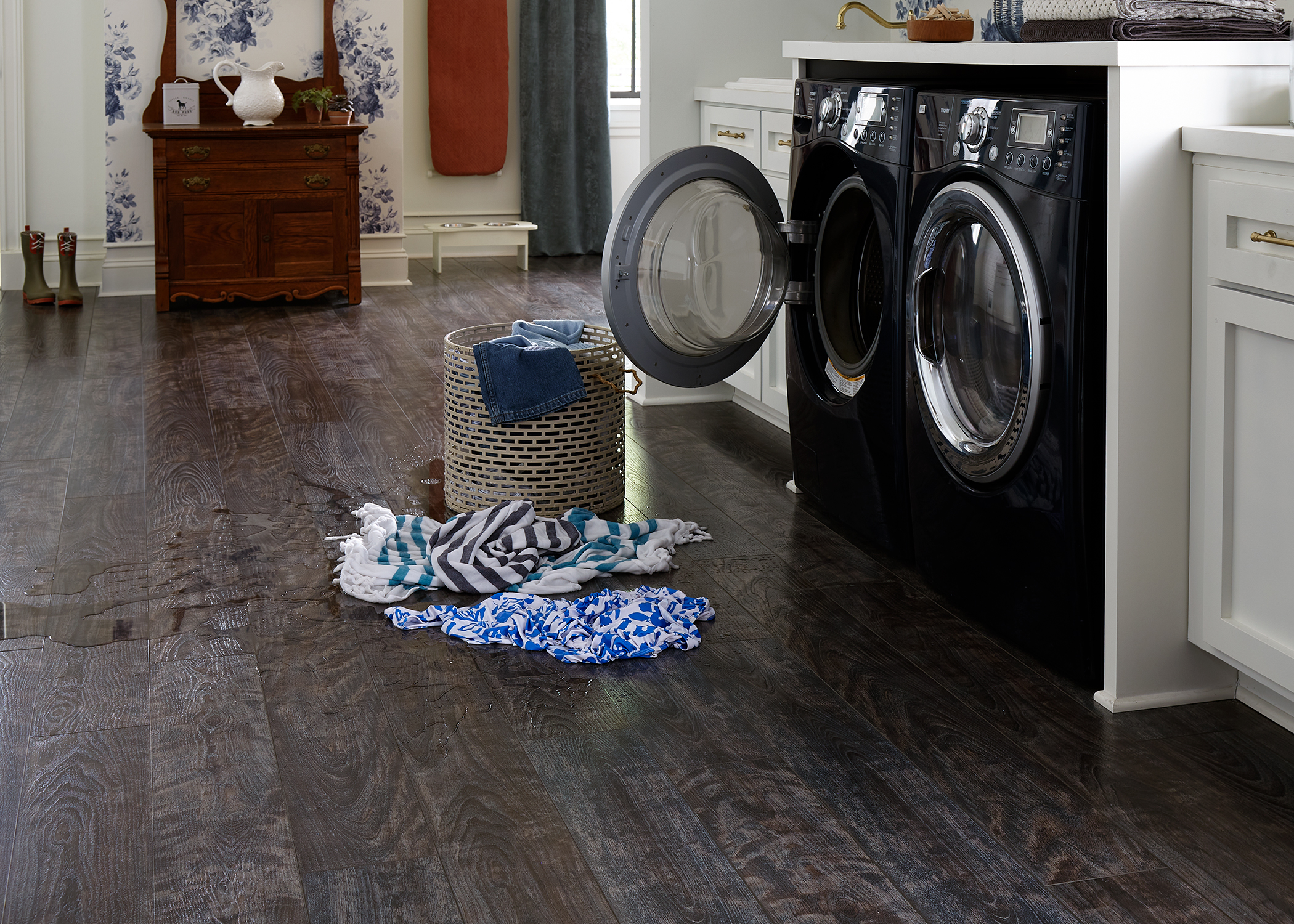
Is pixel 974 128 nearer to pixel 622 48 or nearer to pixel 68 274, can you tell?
pixel 68 274

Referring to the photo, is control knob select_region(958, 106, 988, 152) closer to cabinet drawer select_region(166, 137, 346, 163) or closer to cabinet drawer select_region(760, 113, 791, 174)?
cabinet drawer select_region(760, 113, 791, 174)

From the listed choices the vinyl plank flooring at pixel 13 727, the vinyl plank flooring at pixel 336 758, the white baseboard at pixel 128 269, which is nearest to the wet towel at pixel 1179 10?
the vinyl plank flooring at pixel 336 758

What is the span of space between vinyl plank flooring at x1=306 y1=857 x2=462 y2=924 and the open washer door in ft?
4.39

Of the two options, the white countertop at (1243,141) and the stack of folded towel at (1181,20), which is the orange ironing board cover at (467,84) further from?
the white countertop at (1243,141)

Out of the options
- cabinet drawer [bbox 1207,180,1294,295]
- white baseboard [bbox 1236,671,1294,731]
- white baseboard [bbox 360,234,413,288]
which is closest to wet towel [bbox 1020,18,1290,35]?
cabinet drawer [bbox 1207,180,1294,295]

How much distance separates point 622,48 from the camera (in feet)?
23.9

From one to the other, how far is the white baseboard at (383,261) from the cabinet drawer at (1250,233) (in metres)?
4.55

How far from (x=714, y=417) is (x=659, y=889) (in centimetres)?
236

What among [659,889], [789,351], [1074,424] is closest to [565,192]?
[789,351]

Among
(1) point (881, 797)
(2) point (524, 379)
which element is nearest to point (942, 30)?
(2) point (524, 379)

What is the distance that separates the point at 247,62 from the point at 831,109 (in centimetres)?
364

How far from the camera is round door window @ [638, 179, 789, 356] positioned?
2699 mm

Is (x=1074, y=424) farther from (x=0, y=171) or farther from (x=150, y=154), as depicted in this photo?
(x=0, y=171)

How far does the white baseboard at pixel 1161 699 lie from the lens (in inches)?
76.5
